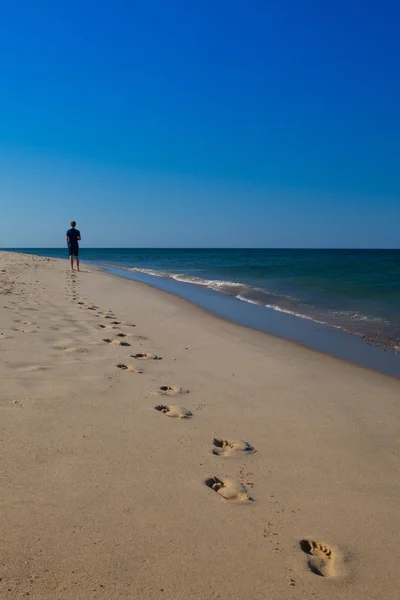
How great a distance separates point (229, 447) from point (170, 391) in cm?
127

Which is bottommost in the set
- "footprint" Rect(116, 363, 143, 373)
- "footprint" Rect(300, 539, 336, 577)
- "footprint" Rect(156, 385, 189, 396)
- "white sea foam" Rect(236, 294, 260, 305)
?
"white sea foam" Rect(236, 294, 260, 305)

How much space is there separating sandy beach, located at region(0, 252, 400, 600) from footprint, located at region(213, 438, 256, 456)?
15 millimetres

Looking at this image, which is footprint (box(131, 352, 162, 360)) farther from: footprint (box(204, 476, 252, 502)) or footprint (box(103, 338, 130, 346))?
footprint (box(204, 476, 252, 502))

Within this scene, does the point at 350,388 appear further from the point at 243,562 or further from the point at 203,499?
the point at 243,562

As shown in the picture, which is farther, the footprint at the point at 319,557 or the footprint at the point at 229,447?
the footprint at the point at 229,447

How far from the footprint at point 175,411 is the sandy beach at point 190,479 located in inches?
1.0

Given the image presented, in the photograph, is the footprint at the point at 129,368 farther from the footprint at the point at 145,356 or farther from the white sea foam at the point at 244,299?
the white sea foam at the point at 244,299

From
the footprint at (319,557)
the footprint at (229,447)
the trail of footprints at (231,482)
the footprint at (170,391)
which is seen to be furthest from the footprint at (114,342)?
the footprint at (319,557)

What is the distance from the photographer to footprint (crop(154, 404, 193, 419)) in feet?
13.2

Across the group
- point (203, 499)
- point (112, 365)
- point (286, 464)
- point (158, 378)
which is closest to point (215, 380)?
point (158, 378)

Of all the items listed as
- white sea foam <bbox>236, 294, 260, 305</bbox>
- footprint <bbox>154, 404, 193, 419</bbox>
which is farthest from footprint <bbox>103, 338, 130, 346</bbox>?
white sea foam <bbox>236, 294, 260, 305</bbox>

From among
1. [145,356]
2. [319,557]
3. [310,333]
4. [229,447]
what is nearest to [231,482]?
[229,447]

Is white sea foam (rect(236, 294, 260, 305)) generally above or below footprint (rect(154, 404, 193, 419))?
below

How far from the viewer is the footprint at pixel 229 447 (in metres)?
3.43
